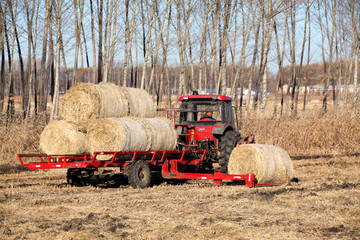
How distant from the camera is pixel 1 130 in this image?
634 inches

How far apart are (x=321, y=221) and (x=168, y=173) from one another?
4831 millimetres

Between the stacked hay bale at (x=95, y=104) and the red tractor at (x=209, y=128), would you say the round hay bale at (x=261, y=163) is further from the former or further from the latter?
the stacked hay bale at (x=95, y=104)

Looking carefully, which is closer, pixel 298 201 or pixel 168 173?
pixel 298 201

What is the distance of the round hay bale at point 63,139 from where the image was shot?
10539 mm

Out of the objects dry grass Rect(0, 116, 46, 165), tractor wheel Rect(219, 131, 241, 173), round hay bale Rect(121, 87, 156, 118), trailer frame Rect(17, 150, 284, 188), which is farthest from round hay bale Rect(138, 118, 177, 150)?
dry grass Rect(0, 116, 46, 165)

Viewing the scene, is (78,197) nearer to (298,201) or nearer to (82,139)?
(82,139)

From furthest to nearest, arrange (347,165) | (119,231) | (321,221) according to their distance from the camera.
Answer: (347,165) < (321,221) < (119,231)

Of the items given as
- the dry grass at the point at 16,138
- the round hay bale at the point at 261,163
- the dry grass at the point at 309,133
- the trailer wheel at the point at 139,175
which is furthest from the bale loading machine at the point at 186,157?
the dry grass at the point at 309,133

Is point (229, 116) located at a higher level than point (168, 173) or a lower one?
higher

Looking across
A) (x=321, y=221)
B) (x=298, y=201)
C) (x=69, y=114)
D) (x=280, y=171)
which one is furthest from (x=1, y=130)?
(x=321, y=221)

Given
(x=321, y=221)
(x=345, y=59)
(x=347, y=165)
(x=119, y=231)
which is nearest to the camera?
(x=119, y=231)

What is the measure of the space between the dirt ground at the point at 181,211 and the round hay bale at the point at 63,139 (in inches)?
32.6

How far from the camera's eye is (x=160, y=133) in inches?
420

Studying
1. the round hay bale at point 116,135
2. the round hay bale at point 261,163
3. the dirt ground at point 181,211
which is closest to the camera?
the dirt ground at point 181,211
